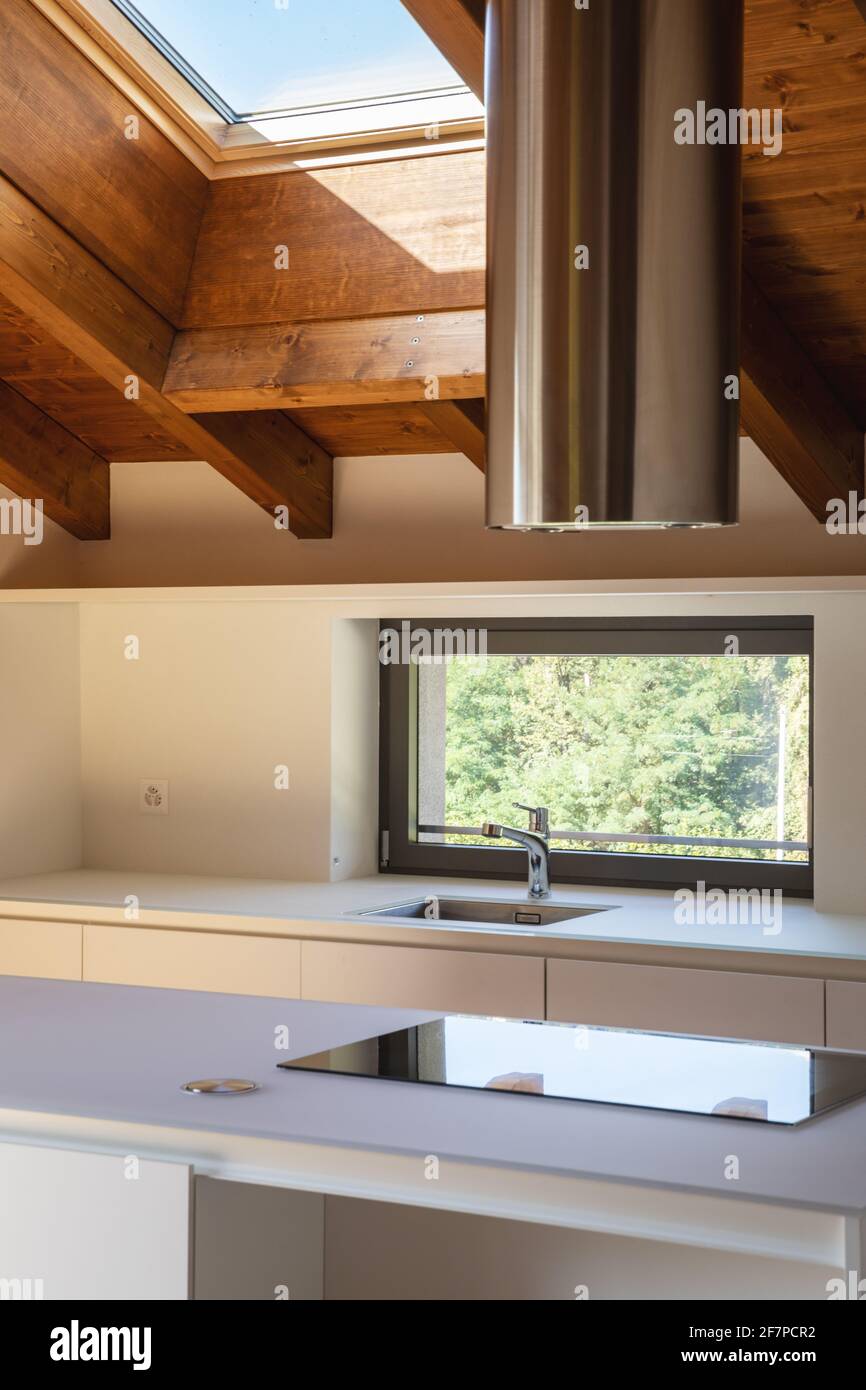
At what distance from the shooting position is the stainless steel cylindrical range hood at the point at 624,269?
80.7 inches

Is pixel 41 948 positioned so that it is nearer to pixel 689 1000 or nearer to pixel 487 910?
pixel 487 910

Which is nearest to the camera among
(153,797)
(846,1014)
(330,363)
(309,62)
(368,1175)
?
(368,1175)

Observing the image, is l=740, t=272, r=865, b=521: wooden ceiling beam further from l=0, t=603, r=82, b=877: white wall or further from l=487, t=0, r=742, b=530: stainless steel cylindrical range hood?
l=0, t=603, r=82, b=877: white wall

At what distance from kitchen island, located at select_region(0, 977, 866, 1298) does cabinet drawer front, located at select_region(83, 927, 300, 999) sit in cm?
154

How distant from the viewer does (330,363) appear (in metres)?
3.49

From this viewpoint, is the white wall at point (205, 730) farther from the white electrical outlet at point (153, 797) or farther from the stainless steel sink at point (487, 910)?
the stainless steel sink at point (487, 910)

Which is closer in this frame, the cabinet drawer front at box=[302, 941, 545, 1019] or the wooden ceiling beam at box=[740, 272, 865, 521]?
the wooden ceiling beam at box=[740, 272, 865, 521]

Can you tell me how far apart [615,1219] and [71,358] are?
3104 mm

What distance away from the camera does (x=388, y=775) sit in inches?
179

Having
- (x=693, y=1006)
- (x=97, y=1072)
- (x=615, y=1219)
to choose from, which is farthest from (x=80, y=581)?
(x=615, y=1219)

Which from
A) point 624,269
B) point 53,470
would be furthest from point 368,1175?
point 53,470

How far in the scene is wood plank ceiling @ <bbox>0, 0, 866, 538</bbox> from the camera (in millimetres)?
3090

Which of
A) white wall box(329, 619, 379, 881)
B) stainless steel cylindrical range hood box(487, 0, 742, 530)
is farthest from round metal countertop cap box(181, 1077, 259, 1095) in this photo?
white wall box(329, 619, 379, 881)

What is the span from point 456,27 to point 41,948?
2.42 meters
